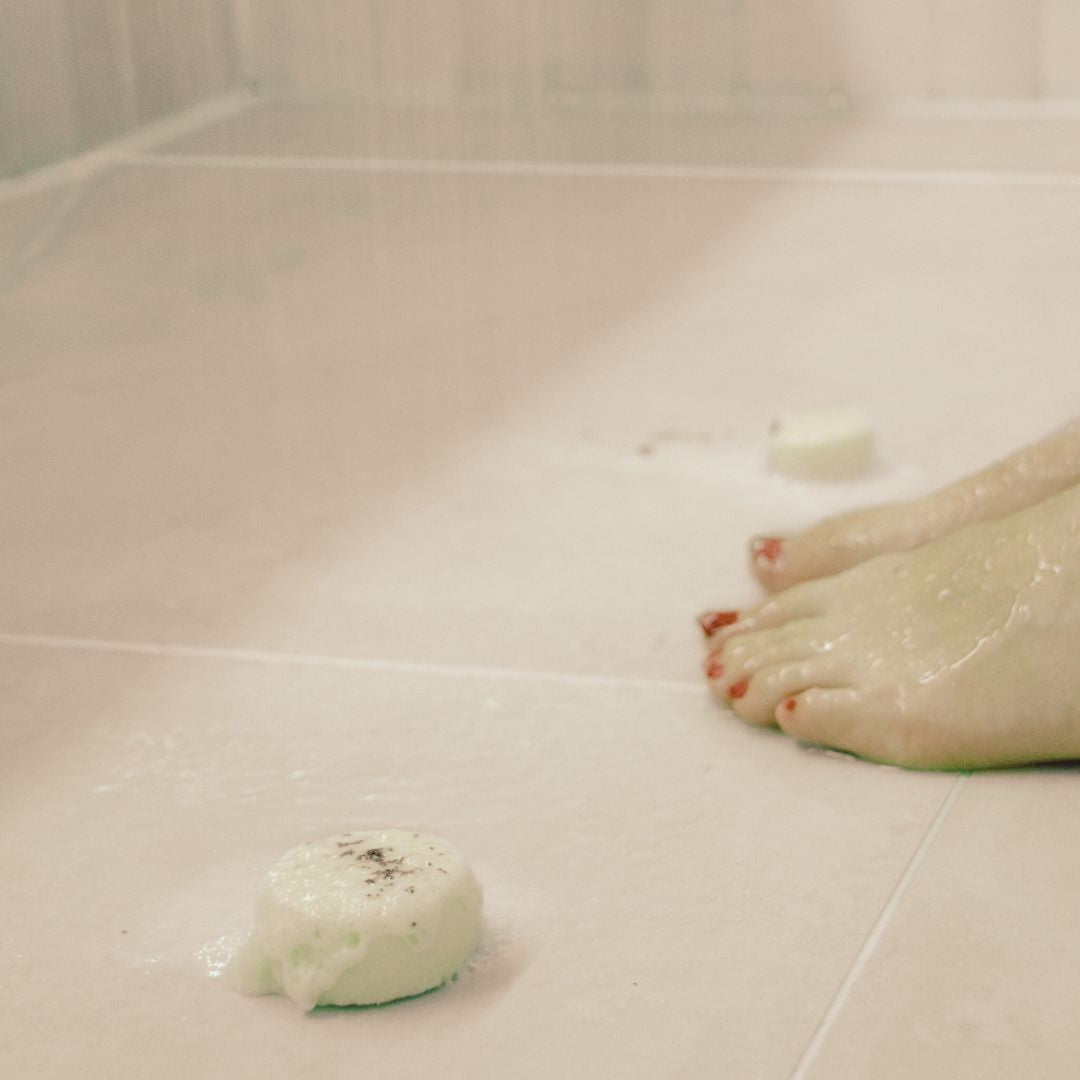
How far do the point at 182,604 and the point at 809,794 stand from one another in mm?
610

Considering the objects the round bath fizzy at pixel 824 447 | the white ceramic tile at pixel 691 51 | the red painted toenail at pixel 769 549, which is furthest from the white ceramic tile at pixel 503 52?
the red painted toenail at pixel 769 549

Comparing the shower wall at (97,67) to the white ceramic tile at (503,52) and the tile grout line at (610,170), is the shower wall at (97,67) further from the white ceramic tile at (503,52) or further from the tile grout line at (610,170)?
the white ceramic tile at (503,52)

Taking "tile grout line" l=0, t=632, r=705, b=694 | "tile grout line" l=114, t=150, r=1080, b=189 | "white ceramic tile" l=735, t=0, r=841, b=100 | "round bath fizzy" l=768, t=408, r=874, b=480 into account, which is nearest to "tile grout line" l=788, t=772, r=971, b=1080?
"tile grout line" l=0, t=632, r=705, b=694

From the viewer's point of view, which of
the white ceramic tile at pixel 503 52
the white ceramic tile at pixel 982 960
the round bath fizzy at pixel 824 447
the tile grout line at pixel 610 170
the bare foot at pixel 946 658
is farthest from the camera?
the white ceramic tile at pixel 503 52

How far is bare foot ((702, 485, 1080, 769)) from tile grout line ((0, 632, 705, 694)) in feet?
0.26

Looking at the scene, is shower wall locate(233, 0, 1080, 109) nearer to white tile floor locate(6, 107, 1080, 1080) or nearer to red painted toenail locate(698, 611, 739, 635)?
white tile floor locate(6, 107, 1080, 1080)

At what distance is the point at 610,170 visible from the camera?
3.11 metres

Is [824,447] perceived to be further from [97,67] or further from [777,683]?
[97,67]

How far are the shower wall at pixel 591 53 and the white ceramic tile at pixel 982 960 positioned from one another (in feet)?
8.64

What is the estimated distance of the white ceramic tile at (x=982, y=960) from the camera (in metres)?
0.91

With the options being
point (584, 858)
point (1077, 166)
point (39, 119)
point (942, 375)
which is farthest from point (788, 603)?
point (39, 119)

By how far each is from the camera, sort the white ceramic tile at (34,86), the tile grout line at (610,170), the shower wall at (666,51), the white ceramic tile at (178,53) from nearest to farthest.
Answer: the tile grout line at (610,170)
the white ceramic tile at (34,86)
the white ceramic tile at (178,53)
the shower wall at (666,51)

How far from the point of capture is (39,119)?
3164mm

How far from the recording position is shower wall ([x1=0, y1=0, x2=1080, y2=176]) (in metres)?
3.52
